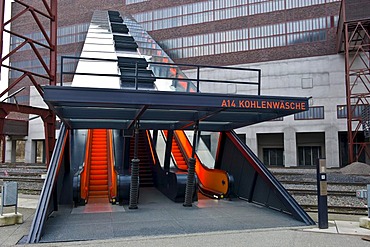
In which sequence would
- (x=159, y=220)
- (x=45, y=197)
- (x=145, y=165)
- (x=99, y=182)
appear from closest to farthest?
(x=45, y=197)
(x=159, y=220)
(x=99, y=182)
(x=145, y=165)

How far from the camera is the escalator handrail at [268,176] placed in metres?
8.46

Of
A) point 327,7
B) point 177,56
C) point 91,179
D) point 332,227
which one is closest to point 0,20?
point 91,179

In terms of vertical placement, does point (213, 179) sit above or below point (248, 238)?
above

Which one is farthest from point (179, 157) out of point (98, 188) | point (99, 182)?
point (98, 188)

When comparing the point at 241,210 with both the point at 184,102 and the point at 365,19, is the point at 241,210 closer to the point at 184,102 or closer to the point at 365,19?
the point at 184,102

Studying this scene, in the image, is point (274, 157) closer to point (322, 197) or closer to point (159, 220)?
point (322, 197)

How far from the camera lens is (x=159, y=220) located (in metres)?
8.60

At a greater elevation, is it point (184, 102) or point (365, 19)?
point (365, 19)

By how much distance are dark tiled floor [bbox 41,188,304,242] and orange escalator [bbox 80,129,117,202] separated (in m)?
1.18

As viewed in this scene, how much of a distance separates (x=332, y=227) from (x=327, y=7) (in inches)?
1238

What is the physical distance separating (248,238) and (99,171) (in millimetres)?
7976

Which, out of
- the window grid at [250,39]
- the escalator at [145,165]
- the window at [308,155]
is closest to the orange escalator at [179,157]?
the escalator at [145,165]

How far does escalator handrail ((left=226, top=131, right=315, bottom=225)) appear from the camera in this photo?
8.46 meters

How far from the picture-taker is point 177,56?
4100 cm
